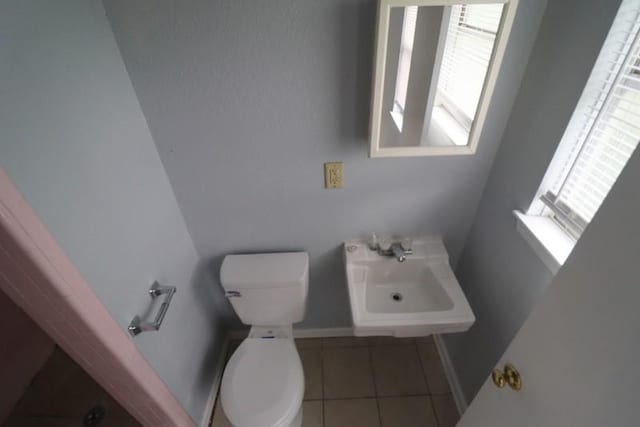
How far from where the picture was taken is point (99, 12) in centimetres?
82

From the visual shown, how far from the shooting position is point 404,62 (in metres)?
0.93

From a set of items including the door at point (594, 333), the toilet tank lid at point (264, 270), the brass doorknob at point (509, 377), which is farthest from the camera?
the toilet tank lid at point (264, 270)

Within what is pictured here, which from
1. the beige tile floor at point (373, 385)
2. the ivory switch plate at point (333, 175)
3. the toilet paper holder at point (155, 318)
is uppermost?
the ivory switch plate at point (333, 175)

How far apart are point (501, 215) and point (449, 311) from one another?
0.43 metres

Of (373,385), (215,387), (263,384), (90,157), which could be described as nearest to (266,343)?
(263,384)

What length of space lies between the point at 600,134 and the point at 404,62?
22.9 inches

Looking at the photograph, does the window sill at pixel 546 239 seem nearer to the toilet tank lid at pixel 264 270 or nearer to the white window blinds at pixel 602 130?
the white window blinds at pixel 602 130

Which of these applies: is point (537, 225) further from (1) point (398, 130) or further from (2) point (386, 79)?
(2) point (386, 79)

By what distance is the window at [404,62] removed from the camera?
0.85m

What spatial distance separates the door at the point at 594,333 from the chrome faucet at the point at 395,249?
2.03 feet

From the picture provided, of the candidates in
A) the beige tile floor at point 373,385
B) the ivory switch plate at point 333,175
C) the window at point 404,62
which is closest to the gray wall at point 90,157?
the ivory switch plate at point 333,175

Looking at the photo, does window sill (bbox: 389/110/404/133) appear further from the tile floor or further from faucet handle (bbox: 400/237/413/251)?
the tile floor

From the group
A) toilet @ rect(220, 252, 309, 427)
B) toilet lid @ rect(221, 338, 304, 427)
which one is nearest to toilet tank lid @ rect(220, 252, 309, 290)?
toilet @ rect(220, 252, 309, 427)

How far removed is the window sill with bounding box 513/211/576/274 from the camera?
84 cm
